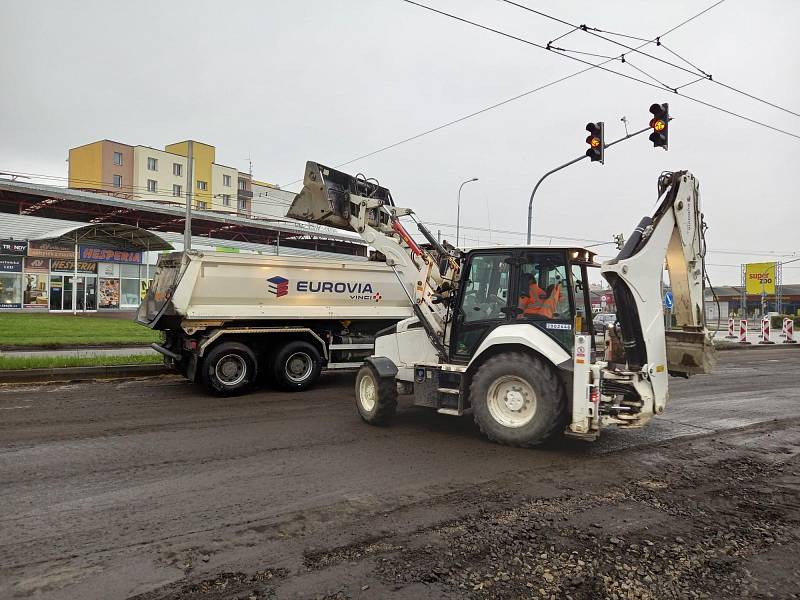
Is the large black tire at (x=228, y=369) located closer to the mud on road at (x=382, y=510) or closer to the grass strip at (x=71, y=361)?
the mud on road at (x=382, y=510)

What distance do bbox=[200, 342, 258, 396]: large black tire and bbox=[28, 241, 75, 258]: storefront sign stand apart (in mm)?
27400

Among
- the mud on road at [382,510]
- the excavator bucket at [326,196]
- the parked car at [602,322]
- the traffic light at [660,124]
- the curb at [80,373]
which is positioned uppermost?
the traffic light at [660,124]

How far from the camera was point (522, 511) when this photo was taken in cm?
462

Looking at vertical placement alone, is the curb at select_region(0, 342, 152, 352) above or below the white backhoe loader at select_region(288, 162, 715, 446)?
below

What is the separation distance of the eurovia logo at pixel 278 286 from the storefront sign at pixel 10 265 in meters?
27.9

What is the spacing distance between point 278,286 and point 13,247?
27521 mm

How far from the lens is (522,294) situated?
6.87 metres

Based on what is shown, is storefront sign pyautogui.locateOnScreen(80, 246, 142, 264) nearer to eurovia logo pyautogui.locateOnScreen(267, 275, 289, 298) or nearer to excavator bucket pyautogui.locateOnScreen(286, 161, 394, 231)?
eurovia logo pyautogui.locateOnScreen(267, 275, 289, 298)

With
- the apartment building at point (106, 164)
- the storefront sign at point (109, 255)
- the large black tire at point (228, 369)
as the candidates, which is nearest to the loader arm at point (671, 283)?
the large black tire at point (228, 369)

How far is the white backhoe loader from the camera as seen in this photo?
20.6ft

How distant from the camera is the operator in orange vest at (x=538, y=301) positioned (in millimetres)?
6668

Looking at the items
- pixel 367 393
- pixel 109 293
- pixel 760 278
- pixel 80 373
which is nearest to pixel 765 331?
pixel 760 278

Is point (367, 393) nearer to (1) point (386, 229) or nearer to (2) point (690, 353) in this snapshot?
(1) point (386, 229)

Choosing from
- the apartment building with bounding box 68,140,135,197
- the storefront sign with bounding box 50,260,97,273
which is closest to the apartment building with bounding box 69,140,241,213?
the apartment building with bounding box 68,140,135,197
